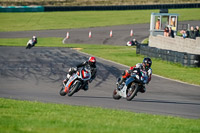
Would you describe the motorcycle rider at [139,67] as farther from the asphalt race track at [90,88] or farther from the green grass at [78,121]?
the green grass at [78,121]

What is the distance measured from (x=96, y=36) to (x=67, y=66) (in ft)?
70.3

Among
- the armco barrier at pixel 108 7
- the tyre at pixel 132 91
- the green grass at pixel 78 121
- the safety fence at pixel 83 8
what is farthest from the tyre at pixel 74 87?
the armco barrier at pixel 108 7

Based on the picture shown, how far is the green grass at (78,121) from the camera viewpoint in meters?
8.01

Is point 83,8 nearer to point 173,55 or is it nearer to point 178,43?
point 178,43

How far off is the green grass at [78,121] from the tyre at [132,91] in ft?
8.87

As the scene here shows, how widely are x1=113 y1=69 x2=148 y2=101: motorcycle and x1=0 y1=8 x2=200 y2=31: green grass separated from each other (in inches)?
1512

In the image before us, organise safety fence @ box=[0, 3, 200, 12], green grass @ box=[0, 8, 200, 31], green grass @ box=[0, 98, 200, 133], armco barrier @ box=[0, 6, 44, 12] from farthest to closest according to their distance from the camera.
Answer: safety fence @ box=[0, 3, 200, 12], armco barrier @ box=[0, 6, 44, 12], green grass @ box=[0, 8, 200, 31], green grass @ box=[0, 98, 200, 133]

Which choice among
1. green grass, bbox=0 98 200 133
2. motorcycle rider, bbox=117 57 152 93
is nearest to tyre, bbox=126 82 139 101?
motorcycle rider, bbox=117 57 152 93

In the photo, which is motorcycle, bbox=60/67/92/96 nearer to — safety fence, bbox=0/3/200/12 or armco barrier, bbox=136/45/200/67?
armco barrier, bbox=136/45/200/67

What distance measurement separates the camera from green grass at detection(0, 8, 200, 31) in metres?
54.1

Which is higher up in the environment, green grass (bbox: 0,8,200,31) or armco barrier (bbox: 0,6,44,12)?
armco barrier (bbox: 0,6,44,12)

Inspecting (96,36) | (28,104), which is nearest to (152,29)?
(96,36)

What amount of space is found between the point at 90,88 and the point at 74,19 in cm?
4162

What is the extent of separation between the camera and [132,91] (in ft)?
48.1
